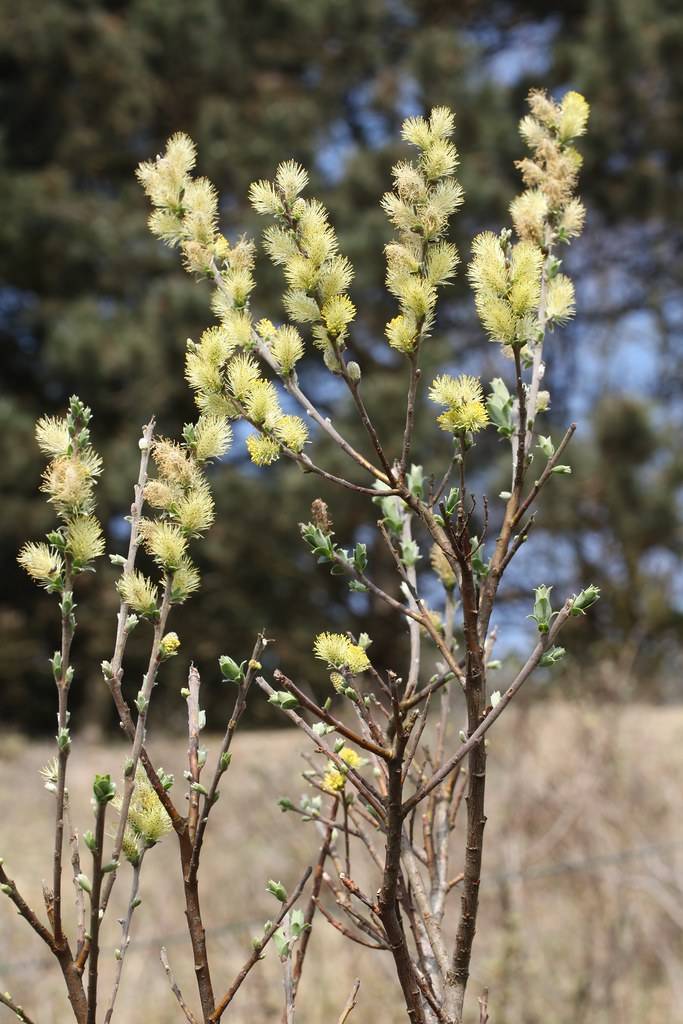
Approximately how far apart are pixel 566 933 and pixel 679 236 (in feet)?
31.6

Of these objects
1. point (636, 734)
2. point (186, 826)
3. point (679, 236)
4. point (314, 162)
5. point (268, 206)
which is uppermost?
point (679, 236)

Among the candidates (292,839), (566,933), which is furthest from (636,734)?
(292,839)

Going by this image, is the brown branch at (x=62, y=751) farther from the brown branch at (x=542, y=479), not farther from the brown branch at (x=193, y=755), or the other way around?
the brown branch at (x=542, y=479)

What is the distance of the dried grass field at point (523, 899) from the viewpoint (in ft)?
11.7

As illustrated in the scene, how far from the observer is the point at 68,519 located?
2.54ft

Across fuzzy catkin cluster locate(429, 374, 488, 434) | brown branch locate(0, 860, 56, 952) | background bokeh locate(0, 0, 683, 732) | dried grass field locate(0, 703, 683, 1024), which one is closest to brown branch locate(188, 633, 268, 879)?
brown branch locate(0, 860, 56, 952)

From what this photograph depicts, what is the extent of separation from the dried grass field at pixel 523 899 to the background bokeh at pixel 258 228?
3.37m

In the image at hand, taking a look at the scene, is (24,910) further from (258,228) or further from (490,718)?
(258,228)

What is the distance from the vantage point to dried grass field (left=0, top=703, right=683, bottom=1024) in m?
3.57

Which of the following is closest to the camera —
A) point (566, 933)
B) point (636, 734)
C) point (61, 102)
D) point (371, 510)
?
point (566, 933)

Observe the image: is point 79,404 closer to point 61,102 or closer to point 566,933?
point 566,933

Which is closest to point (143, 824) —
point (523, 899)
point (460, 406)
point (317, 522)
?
point (317, 522)

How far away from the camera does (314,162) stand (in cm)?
977

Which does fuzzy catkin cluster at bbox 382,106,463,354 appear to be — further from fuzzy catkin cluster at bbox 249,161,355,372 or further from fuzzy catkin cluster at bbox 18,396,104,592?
fuzzy catkin cluster at bbox 18,396,104,592
